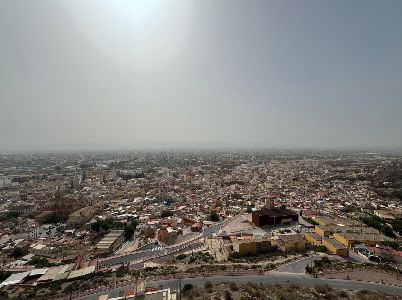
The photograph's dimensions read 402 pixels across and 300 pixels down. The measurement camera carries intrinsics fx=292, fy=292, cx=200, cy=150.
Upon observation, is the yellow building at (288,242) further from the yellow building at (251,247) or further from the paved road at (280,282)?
the paved road at (280,282)

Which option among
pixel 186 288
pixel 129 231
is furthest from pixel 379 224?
pixel 129 231

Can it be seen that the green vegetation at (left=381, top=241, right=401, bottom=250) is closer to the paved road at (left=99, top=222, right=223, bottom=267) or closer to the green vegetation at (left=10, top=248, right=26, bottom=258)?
the paved road at (left=99, top=222, right=223, bottom=267)

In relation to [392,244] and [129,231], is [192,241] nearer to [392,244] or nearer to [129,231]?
[129,231]

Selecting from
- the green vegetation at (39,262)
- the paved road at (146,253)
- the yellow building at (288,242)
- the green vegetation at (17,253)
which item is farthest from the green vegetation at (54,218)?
the yellow building at (288,242)

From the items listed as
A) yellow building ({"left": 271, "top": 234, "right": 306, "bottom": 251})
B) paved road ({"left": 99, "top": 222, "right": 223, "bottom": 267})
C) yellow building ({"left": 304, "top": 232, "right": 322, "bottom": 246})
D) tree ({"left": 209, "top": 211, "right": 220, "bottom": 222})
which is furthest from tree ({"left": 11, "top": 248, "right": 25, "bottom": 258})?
yellow building ({"left": 304, "top": 232, "right": 322, "bottom": 246})

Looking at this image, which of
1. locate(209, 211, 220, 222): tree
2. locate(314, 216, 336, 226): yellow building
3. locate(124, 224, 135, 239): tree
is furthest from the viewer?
locate(209, 211, 220, 222): tree

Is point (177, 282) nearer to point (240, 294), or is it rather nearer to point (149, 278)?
point (149, 278)
